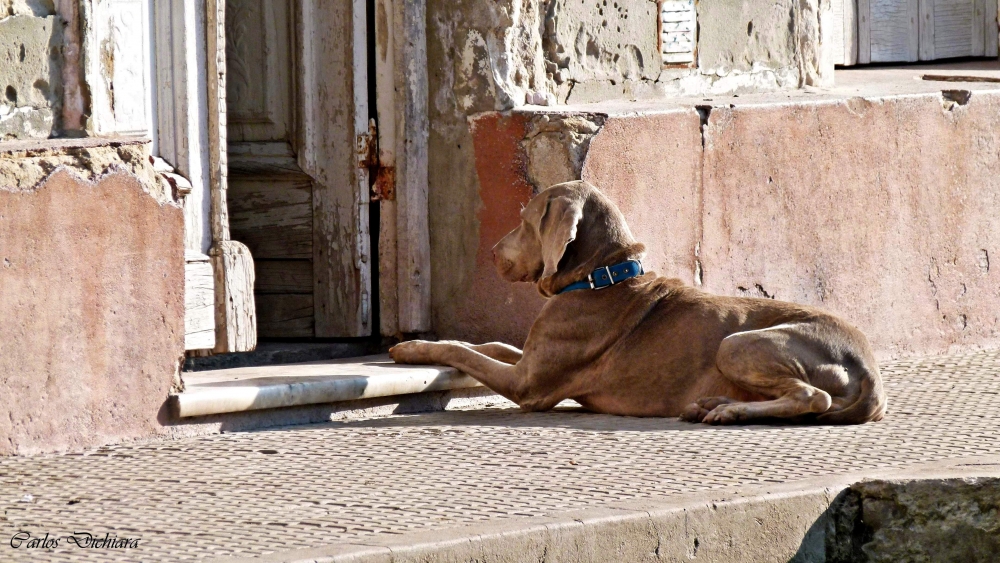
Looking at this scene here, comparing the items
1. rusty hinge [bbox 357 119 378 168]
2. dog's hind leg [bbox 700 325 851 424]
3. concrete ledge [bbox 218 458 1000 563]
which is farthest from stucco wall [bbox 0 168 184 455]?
dog's hind leg [bbox 700 325 851 424]

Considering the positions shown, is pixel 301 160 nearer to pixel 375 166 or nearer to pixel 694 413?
pixel 375 166

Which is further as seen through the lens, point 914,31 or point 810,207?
point 914,31

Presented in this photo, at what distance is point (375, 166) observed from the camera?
650cm

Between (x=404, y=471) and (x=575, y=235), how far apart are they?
1.52 meters

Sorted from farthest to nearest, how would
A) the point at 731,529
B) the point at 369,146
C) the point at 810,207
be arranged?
the point at 810,207 → the point at 369,146 → the point at 731,529

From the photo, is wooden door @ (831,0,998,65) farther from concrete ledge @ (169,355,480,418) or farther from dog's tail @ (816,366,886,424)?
concrete ledge @ (169,355,480,418)

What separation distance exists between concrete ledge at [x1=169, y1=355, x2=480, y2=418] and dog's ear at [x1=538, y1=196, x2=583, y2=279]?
63 cm

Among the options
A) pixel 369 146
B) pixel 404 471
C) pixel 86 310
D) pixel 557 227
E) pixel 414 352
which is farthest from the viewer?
pixel 369 146

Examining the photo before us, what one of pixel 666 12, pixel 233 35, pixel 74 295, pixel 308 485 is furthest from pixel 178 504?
pixel 666 12

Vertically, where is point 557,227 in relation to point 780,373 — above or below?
above

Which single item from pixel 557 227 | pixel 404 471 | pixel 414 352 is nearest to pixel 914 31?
pixel 557 227

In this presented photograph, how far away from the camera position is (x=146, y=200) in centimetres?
509

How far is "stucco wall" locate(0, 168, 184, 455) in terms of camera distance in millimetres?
4758

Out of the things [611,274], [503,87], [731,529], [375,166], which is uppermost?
[503,87]
